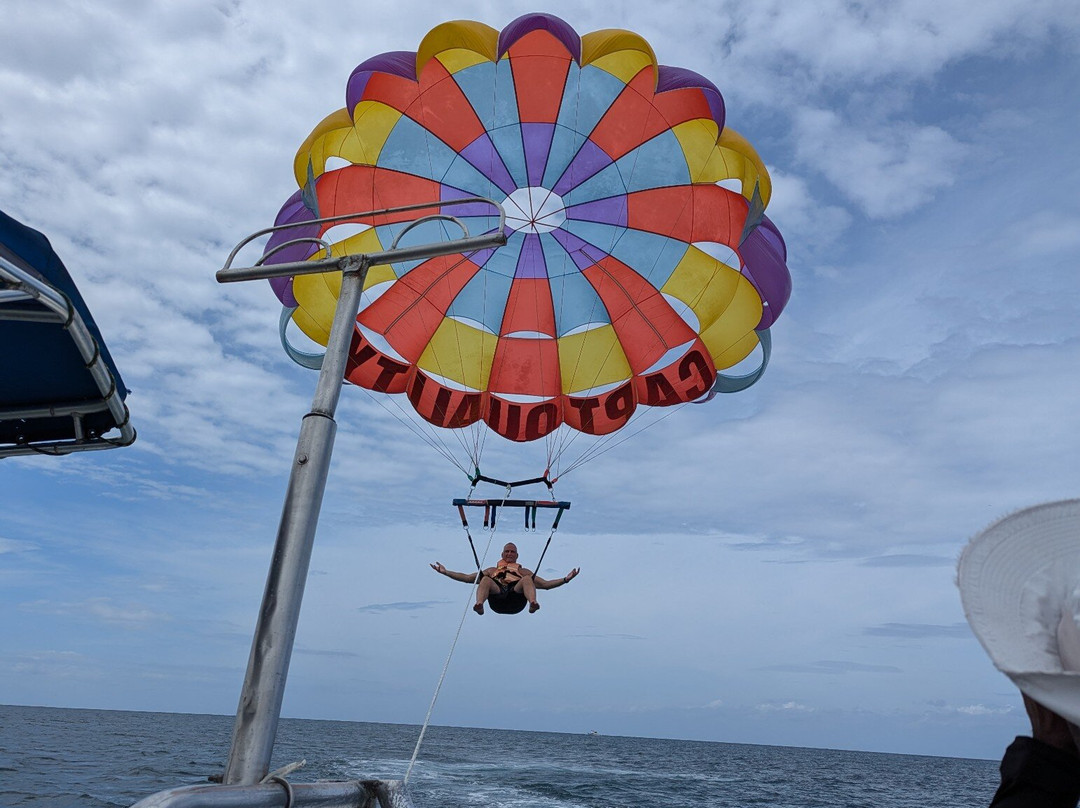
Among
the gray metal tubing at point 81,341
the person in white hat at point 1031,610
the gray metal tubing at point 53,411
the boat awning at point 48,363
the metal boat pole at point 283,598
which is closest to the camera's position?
the person in white hat at point 1031,610

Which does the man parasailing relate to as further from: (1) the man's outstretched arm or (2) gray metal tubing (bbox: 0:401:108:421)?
(2) gray metal tubing (bbox: 0:401:108:421)

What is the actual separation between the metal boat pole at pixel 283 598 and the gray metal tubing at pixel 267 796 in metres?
0.16

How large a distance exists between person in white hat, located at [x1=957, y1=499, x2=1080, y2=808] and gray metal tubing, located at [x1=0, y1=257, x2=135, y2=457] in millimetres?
3462

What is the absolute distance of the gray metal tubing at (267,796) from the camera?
202 centimetres

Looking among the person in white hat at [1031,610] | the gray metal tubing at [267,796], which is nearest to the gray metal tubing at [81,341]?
the gray metal tubing at [267,796]

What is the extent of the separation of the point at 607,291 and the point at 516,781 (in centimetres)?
2274

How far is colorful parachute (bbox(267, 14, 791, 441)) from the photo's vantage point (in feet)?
30.6

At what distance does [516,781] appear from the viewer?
2842 centimetres

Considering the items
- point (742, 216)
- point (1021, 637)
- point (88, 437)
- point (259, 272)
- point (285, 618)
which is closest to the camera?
point (1021, 637)

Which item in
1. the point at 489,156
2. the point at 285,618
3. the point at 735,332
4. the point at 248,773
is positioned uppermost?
the point at 489,156

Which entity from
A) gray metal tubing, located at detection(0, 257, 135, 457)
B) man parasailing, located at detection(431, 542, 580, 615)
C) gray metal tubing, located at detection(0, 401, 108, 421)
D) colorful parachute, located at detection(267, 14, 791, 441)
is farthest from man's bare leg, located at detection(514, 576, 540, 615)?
gray metal tubing, located at detection(0, 401, 108, 421)

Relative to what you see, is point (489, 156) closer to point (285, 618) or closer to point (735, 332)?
point (735, 332)

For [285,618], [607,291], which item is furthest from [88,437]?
[607,291]

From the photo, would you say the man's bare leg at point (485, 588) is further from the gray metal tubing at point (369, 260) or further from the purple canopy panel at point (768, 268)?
the gray metal tubing at point (369, 260)
